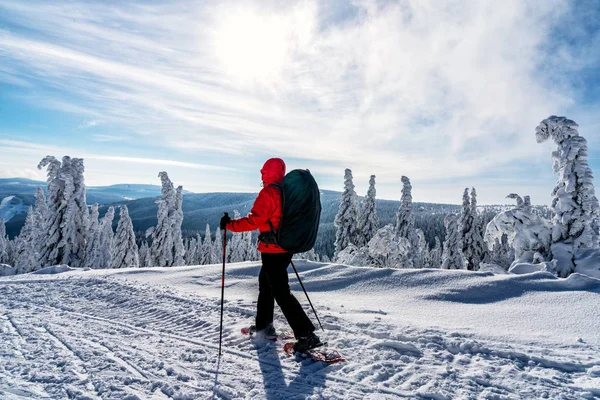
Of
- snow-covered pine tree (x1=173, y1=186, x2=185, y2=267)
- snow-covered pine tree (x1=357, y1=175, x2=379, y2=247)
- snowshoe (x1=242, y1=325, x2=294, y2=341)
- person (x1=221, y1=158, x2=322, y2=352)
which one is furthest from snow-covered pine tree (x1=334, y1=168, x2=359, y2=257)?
person (x1=221, y1=158, x2=322, y2=352)

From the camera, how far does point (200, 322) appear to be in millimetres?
4879

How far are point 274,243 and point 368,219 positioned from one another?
29.3 meters

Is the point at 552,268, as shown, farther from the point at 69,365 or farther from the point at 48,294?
the point at 48,294

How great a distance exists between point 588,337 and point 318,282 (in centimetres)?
473

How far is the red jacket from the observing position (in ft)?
12.8

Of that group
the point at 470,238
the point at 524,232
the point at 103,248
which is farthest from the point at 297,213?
the point at 103,248

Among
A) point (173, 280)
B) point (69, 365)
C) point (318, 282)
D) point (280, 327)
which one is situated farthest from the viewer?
point (173, 280)

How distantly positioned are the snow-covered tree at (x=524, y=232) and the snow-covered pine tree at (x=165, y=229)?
1039 inches

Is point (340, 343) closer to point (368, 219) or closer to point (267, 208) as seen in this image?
point (267, 208)

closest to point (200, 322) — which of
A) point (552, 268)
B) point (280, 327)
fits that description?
point (280, 327)

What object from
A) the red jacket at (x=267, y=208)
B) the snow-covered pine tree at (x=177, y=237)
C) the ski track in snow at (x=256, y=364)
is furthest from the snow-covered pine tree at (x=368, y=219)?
the red jacket at (x=267, y=208)

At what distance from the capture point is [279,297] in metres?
4.03

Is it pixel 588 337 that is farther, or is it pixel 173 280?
pixel 173 280

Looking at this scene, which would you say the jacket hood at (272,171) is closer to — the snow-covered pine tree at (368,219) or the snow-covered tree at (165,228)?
the snow-covered pine tree at (368,219)
